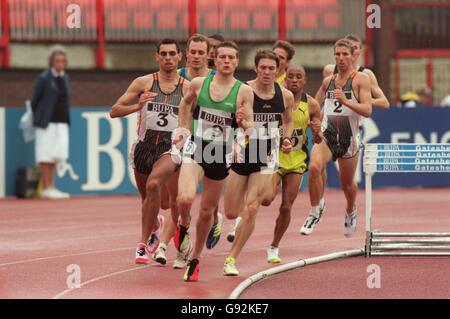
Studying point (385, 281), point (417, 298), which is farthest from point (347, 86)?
point (417, 298)

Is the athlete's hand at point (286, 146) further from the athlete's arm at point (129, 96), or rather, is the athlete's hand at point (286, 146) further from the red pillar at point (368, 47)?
the red pillar at point (368, 47)

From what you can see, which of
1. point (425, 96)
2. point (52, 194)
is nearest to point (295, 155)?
point (52, 194)

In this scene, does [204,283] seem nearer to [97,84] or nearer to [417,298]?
[417,298]

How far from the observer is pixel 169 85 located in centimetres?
1465

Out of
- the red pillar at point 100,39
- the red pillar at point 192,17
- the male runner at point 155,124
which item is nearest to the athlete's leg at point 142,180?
the male runner at point 155,124

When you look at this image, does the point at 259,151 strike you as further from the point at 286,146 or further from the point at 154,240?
the point at 154,240

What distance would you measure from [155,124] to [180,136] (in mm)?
1466

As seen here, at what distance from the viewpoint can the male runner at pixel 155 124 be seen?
14523 mm

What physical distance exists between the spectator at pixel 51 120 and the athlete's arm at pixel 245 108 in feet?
37.1

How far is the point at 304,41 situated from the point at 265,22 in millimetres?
906
